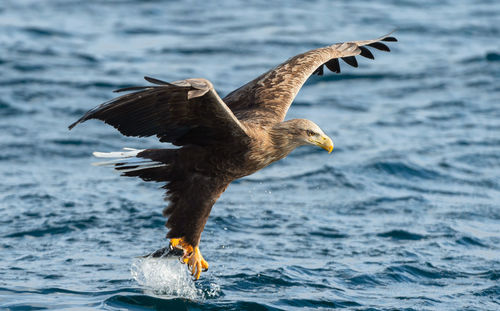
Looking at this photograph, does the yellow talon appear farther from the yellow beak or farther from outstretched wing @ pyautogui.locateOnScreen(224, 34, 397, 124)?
the yellow beak

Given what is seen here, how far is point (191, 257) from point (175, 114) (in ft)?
4.30

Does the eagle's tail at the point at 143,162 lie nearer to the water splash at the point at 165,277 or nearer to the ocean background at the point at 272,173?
the ocean background at the point at 272,173

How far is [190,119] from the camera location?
5742mm

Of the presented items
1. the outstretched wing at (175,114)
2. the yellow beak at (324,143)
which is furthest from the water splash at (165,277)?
the yellow beak at (324,143)

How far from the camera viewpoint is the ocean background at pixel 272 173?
676 centimetres

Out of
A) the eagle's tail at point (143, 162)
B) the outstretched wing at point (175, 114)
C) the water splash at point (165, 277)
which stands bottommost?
the water splash at point (165, 277)

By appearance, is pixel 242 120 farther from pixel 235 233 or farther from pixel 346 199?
pixel 346 199

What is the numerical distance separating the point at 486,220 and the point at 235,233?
8.54 feet

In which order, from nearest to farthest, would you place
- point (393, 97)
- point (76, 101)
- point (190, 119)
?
1. point (190, 119)
2. point (76, 101)
3. point (393, 97)

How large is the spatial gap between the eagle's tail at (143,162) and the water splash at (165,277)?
72cm

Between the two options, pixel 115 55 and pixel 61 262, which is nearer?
pixel 61 262

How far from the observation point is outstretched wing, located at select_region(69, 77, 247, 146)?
5.33 meters

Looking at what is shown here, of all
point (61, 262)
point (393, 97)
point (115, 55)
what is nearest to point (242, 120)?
point (61, 262)

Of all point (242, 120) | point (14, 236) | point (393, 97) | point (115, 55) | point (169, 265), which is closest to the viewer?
point (242, 120)
